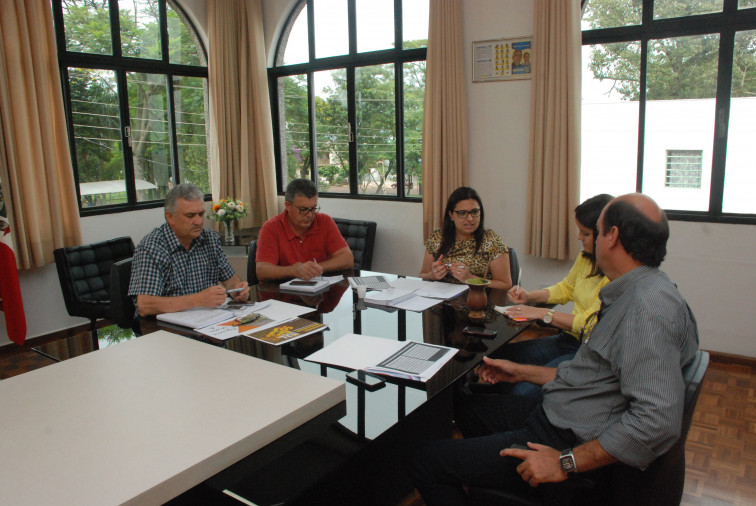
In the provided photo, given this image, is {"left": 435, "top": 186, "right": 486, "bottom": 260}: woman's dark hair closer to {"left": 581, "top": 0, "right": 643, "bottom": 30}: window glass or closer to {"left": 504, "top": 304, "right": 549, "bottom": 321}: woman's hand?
{"left": 504, "top": 304, "right": 549, "bottom": 321}: woman's hand

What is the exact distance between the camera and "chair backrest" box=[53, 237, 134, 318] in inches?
137

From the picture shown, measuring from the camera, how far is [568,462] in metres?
1.27

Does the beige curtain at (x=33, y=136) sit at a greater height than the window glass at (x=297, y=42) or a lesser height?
lesser

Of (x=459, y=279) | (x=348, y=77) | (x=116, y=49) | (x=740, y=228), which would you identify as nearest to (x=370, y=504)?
(x=459, y=279)

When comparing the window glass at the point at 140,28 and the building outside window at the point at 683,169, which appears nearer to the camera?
the building outside window at the point at 683,169

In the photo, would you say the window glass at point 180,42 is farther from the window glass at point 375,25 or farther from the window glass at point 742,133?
the window glass at point 742,133

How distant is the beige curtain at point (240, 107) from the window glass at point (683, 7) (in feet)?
10.8

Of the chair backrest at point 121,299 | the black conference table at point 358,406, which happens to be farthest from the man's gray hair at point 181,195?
the black conference table at point 358,406

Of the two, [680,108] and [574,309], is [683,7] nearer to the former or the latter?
[680,108]

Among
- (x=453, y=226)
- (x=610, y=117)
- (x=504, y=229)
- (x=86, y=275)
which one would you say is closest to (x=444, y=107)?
(x=504, y=229)

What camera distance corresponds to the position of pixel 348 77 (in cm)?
481

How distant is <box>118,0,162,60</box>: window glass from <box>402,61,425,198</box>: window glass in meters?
2.19

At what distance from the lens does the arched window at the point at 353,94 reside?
4.52m

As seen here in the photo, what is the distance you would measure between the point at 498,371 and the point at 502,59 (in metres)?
2.88
